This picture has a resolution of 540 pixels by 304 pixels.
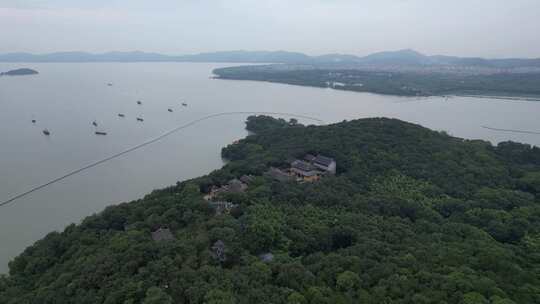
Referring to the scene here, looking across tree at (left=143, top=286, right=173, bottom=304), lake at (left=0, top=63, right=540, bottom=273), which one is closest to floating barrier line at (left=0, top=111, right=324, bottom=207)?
lake at (left=0, top=63, right=540, bottom=273)

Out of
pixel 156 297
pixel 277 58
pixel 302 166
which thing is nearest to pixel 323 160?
pixel 302 166

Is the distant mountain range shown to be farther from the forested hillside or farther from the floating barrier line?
the forested hillside

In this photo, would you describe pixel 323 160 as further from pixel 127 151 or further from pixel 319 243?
pixel 127 151

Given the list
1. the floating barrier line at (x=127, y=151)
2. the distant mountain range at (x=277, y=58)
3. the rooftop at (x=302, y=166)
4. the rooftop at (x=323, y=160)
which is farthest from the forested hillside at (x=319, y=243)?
the distant mountain range at (x=277, y=58)

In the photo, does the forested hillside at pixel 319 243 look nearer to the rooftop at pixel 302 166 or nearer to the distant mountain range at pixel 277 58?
the rooftop at pixel 302 166

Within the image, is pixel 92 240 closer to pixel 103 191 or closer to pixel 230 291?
pixel 230 291

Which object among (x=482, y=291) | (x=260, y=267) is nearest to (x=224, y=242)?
(x=260, y=267)
